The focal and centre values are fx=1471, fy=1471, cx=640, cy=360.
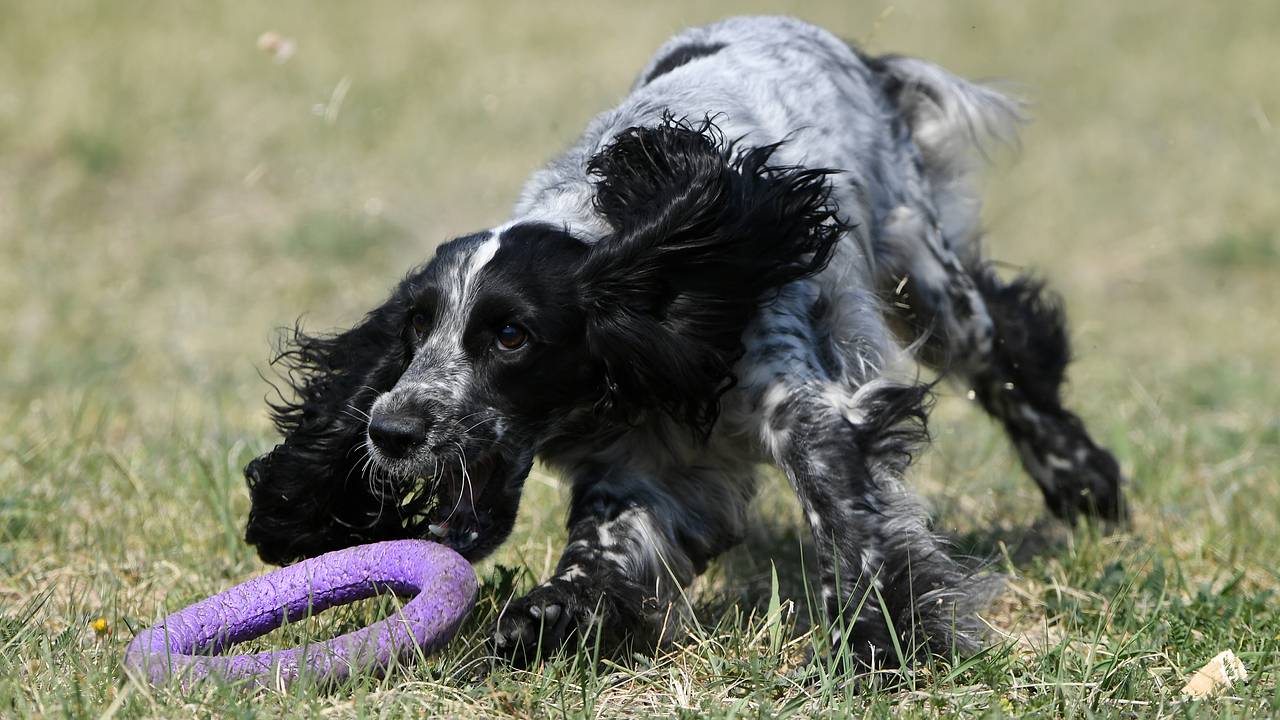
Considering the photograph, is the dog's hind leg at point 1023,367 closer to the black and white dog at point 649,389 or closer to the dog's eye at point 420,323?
the black and white dog at point 649,389

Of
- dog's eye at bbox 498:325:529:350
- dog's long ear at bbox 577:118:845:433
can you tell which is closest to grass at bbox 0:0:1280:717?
dog's long ear at bbox 577:118:845:433

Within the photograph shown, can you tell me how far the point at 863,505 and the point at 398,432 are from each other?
1022 millimetres

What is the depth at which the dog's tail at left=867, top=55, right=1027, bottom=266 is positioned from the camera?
4863 millimetres

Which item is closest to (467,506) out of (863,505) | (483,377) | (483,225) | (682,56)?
(483,377)

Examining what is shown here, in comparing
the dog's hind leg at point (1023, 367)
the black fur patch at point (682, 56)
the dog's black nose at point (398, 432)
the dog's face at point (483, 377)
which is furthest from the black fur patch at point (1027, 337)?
the dog's black nose at point (398, 432)

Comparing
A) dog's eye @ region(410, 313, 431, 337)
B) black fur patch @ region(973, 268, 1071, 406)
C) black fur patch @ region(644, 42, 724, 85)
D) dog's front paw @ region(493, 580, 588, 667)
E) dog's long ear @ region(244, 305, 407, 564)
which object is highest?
black fur patch @ region(644, 42, 724, 85)

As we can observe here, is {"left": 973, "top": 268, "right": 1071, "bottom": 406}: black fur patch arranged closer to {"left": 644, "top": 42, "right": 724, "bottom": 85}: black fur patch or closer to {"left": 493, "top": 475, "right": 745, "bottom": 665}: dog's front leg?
{"left": 644, "top": 42, "right": 724, "bottom": 85}: black fur patch

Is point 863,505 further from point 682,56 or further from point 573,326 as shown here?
point 682,56

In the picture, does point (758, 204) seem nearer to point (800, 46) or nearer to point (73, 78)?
point (800, 46)

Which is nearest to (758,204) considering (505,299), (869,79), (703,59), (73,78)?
(505,299)

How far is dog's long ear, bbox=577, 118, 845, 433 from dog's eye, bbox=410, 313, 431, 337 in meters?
0.37

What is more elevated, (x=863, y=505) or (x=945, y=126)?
(x=945, y=126)

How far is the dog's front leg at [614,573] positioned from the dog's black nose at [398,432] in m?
0.42

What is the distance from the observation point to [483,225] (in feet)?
35.6
